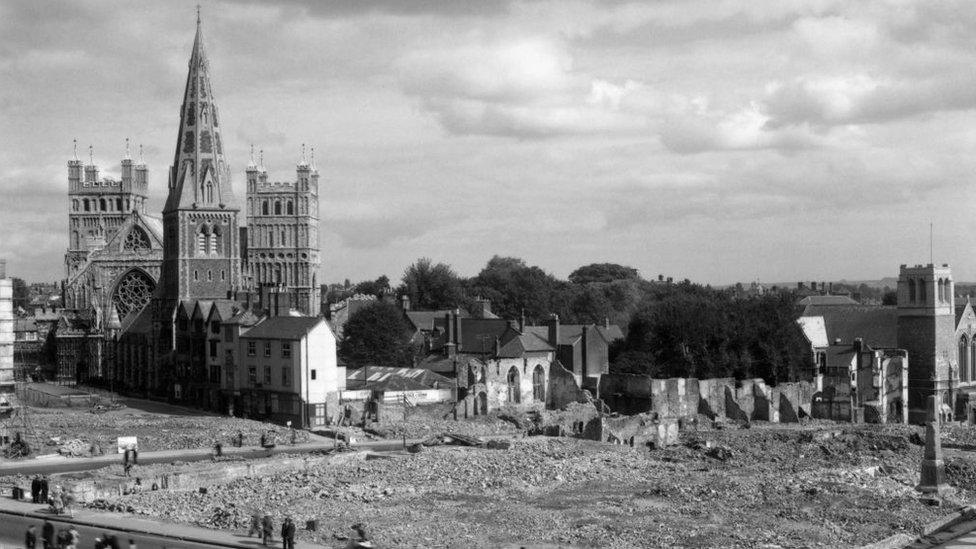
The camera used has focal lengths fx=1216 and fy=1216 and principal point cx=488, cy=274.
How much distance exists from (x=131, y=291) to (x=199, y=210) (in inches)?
970

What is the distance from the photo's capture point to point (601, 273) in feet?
557

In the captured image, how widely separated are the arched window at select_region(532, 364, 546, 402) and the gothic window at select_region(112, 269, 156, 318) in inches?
1758

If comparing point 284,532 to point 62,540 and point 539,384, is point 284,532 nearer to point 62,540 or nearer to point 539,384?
point 62,540

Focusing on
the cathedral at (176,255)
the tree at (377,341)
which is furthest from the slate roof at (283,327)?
the tree at (377,341)

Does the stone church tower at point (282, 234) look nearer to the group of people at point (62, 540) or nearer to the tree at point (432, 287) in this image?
the tree at point (432, 287)

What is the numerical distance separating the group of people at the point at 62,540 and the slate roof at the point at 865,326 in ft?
201

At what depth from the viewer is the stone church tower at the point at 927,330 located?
7900 cm

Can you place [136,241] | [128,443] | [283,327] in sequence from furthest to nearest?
[136,241] → [283,327] → [128,443]

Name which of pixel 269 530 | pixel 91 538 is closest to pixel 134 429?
pixel 91 538

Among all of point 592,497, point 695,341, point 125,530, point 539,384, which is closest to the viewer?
point 125,530

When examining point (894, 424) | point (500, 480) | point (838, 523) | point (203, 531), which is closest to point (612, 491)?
point (500, 480)

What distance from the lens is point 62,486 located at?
38.0 meters

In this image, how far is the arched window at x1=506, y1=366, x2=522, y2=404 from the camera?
225 ft

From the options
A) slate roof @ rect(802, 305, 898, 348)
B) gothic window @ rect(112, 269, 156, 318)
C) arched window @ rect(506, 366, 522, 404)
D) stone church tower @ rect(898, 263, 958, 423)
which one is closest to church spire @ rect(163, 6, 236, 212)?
gothic window @ rect(112, 269, 156, 318)
